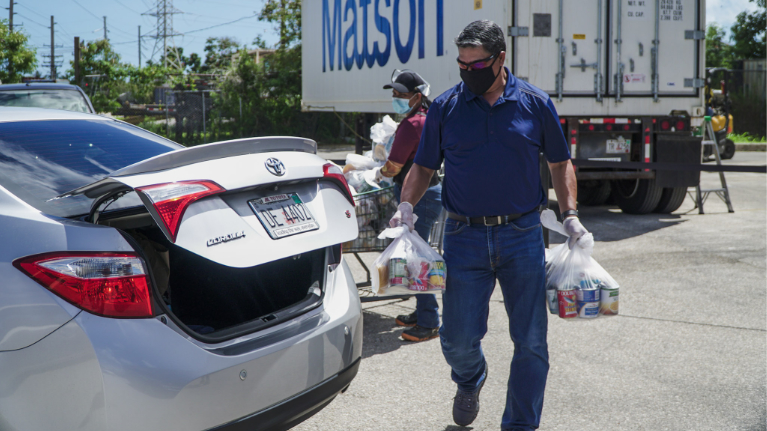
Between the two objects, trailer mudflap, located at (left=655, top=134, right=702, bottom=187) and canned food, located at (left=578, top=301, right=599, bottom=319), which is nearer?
canned food, located at (left=578, top=301, right=599, bottom=319)

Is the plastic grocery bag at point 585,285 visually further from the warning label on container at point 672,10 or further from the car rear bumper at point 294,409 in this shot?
the warning label on container at point 672,10

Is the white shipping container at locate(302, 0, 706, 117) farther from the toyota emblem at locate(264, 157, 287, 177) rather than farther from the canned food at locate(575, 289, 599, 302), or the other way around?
the toyota emblem at locate(264, 157, 287, 177)

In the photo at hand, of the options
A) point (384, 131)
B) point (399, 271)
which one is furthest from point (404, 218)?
point (384, 131)

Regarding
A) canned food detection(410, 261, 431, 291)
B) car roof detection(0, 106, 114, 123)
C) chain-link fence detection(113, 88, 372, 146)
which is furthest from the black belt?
chain-link fence detection(113, 88, 372, 146)

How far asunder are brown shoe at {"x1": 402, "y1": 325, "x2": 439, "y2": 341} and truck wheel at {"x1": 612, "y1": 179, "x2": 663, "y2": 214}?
638cm

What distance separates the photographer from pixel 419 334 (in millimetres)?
4977

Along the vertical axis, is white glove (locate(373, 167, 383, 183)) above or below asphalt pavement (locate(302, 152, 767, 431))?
above

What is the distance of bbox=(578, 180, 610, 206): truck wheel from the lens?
1143 cm

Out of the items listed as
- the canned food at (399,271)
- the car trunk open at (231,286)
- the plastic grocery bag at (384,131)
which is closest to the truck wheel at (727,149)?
the plastic grocery bag at (384,131)

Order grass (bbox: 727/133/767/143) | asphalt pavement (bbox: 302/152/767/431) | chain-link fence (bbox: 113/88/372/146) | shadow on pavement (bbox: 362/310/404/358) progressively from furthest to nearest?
1. chain-link fence (bbox: 113/88/372/146)
2. grass (bbox: 727/133/767/143)
3. shadow on pavement (bbox: 362/310/404/358)
4. asphalt pavement (bbox: 302/152/767/431)

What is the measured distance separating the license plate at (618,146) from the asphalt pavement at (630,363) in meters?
2.67

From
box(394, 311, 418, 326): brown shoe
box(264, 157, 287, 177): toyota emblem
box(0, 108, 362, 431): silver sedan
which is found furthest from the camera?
box(394, 311, 418, 326): brown shoe

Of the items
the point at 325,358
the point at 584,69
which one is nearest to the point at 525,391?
the point at 325,358

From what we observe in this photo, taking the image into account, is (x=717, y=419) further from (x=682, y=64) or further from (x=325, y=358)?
(x=682, y=64)
